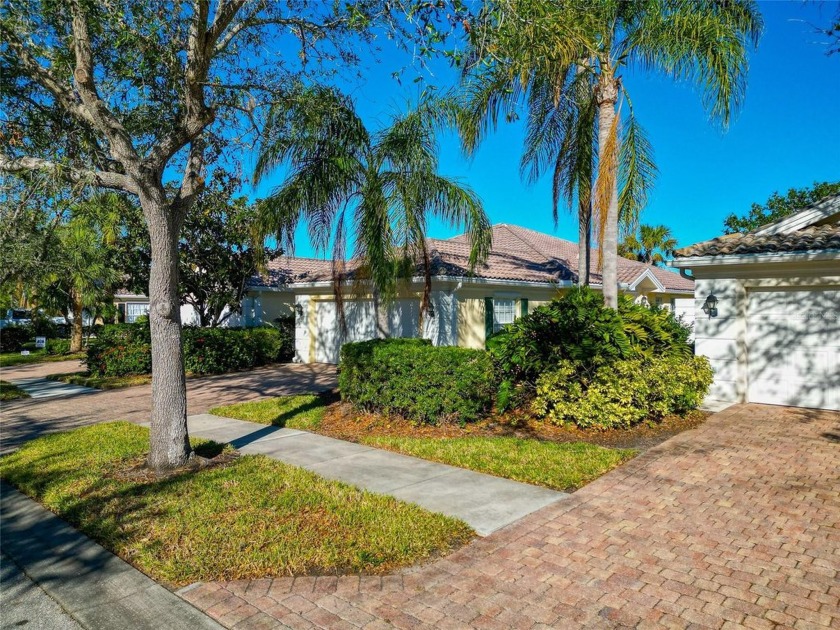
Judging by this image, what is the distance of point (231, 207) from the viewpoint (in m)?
17.1

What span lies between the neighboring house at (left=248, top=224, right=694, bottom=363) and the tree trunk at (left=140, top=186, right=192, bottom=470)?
5.22 meters

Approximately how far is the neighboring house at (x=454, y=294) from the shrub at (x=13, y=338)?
15312mm

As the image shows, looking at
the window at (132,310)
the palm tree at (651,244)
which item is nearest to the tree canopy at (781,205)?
the palm tree at (651,244)

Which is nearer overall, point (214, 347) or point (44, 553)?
point (44, 553)

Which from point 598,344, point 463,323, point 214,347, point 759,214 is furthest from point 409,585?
point 759,214

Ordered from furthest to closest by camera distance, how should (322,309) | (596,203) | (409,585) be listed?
(322,309) → (596,203) → (409,585)

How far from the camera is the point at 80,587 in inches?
156

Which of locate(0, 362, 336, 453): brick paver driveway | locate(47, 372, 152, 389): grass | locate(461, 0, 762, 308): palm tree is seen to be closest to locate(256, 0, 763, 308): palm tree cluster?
locate(461, 0, 762, 308): palm tree

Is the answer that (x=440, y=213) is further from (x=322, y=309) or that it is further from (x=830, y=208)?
(x=322, y=309)

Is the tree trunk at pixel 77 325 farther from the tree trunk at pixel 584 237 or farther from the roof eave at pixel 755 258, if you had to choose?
the roof eave at pixel 755 258

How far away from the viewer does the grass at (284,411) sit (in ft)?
31.0

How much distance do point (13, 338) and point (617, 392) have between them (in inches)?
1215

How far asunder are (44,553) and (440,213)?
305 inches

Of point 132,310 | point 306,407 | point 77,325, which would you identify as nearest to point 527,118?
point 306,407
